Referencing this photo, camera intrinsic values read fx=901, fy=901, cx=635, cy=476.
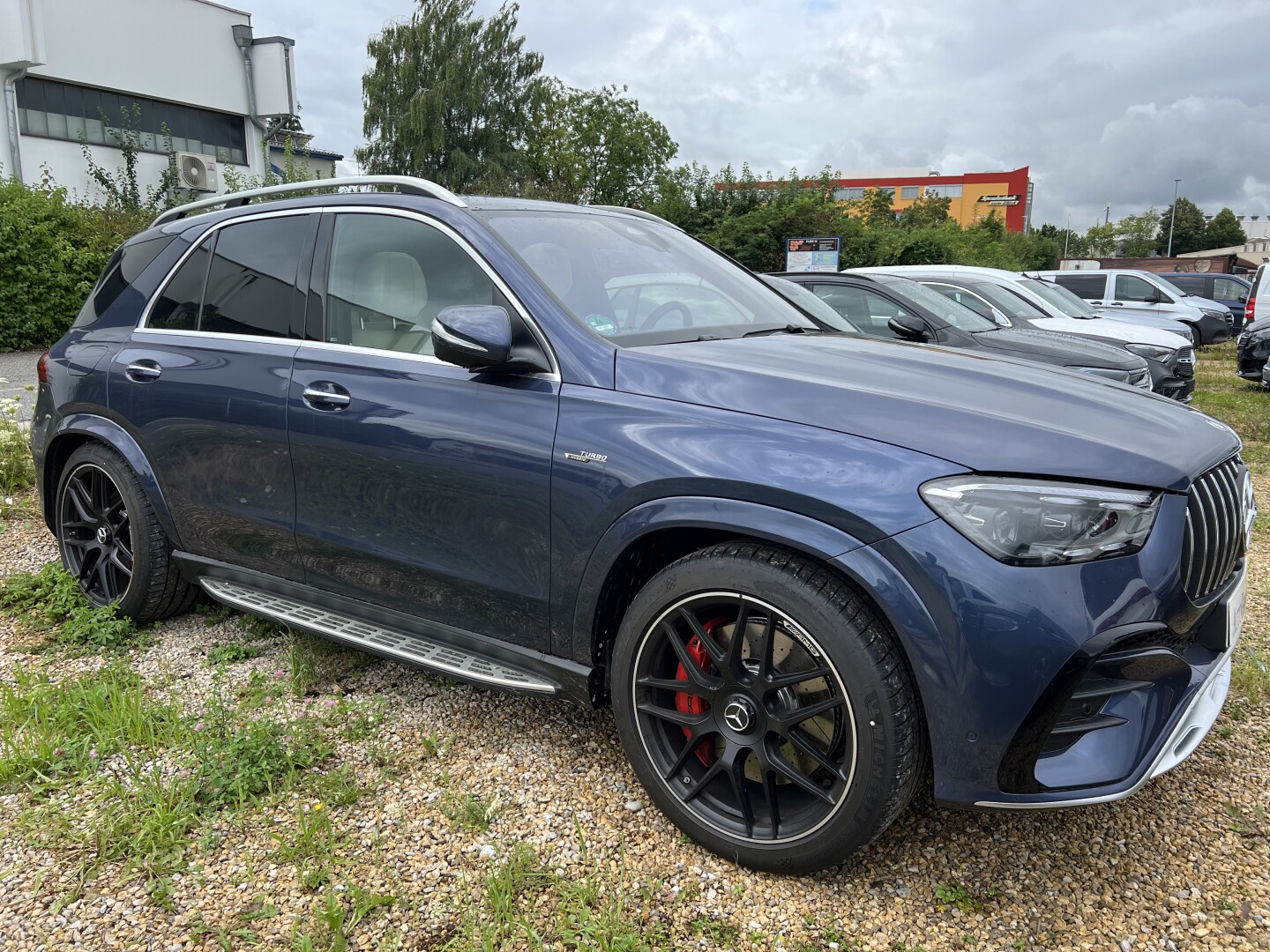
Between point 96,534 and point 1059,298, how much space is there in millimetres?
11351

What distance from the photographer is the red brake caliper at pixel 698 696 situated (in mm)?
2389

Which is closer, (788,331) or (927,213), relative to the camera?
(788,331)

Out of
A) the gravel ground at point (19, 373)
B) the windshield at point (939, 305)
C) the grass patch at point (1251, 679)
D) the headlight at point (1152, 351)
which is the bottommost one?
the grass patch at point (1251, 679)

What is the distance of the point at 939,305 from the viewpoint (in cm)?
850

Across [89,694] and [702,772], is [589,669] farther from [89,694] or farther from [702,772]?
→ [89,694]

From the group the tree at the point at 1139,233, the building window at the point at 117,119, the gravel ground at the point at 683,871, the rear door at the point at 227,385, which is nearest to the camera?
the gravel ground at the point at 683,871

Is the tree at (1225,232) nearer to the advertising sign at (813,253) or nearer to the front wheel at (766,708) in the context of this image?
the advertising sign at (813,253)

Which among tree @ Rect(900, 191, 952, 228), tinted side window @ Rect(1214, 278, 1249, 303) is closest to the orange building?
tree @ Rect(900, 191, 952, 228)

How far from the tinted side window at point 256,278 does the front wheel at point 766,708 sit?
189cm

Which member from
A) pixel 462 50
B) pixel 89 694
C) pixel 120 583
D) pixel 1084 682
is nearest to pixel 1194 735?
pixel 1084 682

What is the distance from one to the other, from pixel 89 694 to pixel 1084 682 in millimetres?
3123

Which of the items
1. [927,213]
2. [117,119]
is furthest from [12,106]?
[927,213]

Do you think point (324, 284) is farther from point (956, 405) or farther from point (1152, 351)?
point (1152, 351)

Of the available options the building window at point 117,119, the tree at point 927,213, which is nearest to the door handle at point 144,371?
the building window at point 117,119
